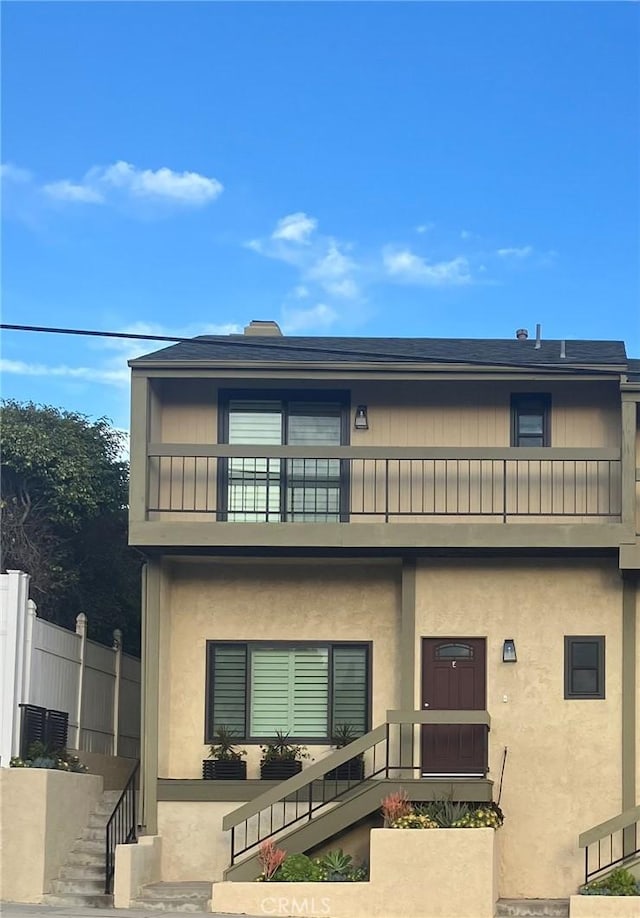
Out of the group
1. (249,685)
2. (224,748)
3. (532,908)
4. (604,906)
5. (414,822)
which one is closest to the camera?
(604,906)

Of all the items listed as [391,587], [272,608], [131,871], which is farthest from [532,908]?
[272,608]

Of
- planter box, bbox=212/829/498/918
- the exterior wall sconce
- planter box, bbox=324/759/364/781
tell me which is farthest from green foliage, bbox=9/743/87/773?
the exterior wall sconce

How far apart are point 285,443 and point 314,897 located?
707cm

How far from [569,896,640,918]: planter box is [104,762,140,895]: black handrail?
240 inches

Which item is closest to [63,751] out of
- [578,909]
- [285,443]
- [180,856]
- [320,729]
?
[180,856]

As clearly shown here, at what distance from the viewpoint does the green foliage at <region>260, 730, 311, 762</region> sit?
21094 mm

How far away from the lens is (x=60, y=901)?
18938 millimetres

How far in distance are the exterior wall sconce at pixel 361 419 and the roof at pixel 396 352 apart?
36.5 inches

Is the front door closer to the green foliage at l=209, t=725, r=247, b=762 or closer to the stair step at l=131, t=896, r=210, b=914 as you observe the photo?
the green foliage at l=209, t=725, r=247, b=762

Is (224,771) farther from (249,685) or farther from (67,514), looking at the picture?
(67,514)

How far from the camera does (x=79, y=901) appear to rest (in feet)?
62.1

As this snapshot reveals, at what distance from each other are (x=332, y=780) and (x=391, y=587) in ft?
10.0

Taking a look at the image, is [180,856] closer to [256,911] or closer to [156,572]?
[256,911]

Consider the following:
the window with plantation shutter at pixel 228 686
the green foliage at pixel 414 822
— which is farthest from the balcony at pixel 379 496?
the green foliage at pixel 414 822
